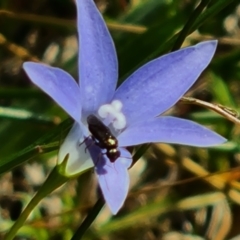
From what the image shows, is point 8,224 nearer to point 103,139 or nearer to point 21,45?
point 21,45

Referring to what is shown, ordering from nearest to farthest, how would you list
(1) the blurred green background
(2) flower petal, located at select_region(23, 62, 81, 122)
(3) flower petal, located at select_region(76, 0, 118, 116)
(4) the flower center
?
(2) flower petal, located at select_region(23, 62, 81, 122) < (3) flower petal, located at select_region(76, 0, 118, 116) < (4) the flower center < (1) the blurred green background

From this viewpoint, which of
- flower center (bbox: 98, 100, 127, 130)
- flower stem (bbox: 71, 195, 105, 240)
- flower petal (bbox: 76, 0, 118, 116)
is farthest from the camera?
flower stem (bbox: 71, 195, 105, 240)

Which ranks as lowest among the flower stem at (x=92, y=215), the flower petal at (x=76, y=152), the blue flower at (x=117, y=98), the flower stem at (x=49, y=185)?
the flower stem at (x=92, y=215)

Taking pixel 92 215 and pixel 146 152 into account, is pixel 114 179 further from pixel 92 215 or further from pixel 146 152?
pixel 146 152

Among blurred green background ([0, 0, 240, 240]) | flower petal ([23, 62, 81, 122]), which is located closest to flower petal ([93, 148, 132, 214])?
flower petal ([23, 62, 81, 122])

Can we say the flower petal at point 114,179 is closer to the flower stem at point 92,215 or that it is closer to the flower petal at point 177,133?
the flower petal at point 177,133

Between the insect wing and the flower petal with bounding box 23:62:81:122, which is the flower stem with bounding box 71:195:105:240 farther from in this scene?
the flower petal with bounding box 23:62:81:122

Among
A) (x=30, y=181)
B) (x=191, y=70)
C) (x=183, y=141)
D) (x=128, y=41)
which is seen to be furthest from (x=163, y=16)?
(x=183, y=141)

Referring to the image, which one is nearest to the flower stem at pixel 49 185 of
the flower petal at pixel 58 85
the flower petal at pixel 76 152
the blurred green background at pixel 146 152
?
the flower petal at pixel 76 152
